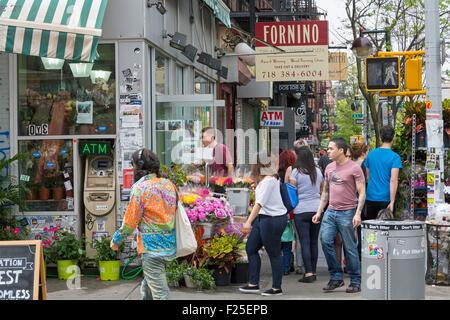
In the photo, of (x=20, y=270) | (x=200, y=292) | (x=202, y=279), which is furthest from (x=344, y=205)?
(x=20, y=270)

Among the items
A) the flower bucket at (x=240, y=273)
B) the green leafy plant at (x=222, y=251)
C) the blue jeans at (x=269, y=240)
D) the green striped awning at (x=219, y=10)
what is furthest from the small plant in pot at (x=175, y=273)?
the green striped awning at (x=219, y=10)

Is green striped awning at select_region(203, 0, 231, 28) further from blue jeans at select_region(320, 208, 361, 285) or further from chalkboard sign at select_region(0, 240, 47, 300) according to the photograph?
chalkboard sign at select_region(0, 240, 47, 300)

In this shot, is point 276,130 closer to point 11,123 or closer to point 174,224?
point 11,123

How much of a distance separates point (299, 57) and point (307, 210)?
22.1 ft

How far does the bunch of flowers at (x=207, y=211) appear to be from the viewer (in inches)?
399

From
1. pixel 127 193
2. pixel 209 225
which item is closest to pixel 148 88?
pixel 127 193

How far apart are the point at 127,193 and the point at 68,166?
1.10 m

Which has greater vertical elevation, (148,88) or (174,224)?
(148,88)

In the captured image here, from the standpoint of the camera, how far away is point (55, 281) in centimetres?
1076

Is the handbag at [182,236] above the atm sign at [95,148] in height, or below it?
below

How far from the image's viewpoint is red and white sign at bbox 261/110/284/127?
26953 millimetres

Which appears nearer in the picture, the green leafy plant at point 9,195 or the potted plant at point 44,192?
the green leafy plant at point 9,195

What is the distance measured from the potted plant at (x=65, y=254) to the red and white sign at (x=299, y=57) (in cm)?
708

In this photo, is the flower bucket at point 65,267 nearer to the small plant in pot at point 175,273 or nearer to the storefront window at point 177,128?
the small plant in pot at point 175,273
